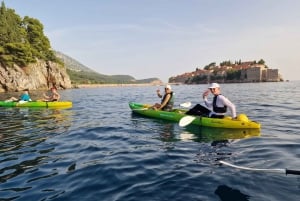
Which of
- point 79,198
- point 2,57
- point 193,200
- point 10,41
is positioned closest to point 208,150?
point 193,200

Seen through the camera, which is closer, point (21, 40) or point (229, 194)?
point (229, 194)

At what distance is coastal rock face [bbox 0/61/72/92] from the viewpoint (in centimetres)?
6694

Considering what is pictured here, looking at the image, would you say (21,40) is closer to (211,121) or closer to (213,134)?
(211,121)

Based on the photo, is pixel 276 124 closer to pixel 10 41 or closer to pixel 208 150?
pixel 208 150

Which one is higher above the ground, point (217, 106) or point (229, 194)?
point (217, 106)

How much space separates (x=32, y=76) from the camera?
77.2m

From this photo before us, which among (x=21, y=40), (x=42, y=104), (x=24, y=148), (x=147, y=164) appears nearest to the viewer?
(x=147, y=164)

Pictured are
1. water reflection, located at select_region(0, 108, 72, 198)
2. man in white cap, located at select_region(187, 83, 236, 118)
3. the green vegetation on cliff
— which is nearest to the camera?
water reflection, located at select_region(0, 108, 72, 198)

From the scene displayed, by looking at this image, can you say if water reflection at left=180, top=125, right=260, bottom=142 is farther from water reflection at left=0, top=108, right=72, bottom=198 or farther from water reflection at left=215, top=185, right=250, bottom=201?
water reflection at left=0, top=108, right=72, bottom=198

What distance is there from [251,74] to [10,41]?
134m

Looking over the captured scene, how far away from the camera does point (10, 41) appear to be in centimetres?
7575

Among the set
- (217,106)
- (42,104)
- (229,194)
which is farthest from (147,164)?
(42,104)

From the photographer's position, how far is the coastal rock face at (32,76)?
220 ft

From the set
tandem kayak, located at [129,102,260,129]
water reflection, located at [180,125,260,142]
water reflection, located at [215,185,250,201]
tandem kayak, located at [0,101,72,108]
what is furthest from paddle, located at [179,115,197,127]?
tandem kayak, located at [0,101,72,108]
